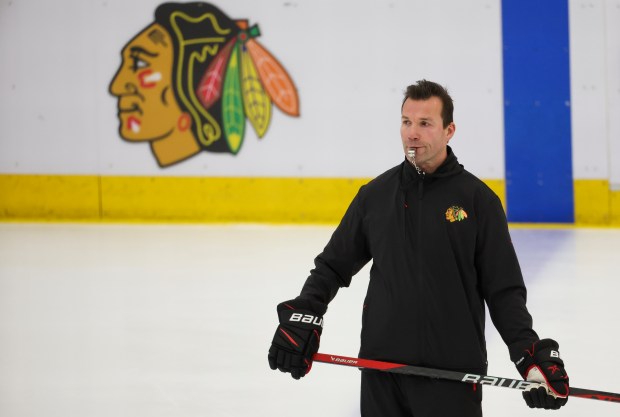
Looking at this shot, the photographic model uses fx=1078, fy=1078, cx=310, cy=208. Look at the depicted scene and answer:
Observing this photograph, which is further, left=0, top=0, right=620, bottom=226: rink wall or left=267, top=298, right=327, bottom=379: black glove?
left=0, top=0, right=620, bottom=226: rink wall

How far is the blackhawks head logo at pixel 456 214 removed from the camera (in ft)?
8.97

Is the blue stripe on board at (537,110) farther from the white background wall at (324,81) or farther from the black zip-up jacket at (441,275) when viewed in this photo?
the black zip-up jacket at (441,275)

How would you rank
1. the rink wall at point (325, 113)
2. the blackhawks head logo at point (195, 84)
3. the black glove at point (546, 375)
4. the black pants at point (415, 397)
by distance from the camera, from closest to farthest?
1. the black glove at point (546, 375)
2. the black pants at point (415, 397)
3. the rink wall at point (325, 113)
4. the blackhawks head logo at point (195, 84)

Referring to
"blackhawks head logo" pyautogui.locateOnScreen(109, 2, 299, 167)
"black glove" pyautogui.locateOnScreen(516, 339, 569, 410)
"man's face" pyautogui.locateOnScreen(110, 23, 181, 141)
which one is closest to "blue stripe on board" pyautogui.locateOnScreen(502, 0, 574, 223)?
"blackhawks head logo" pyautogui.locateOnScreen(109, 2, 299, 167)

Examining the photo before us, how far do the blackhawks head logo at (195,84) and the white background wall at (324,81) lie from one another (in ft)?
0.35

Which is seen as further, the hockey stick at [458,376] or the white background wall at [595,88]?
the white background wall at [595,88]

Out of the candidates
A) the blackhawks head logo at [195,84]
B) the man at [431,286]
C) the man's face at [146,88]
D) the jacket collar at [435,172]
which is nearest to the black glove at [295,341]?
the man at [431,286]

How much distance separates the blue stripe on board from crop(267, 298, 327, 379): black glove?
7746 mm

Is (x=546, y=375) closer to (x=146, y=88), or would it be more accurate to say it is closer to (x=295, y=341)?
(x=295, y=341)

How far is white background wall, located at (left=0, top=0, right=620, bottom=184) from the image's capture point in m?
10.2

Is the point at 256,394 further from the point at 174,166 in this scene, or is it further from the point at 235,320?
the point at 174,166

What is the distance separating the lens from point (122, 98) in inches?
433

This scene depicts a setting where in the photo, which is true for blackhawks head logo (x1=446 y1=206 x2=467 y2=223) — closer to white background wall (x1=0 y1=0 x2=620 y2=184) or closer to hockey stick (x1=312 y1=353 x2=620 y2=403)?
hockey stick (x1=312 y1=353 x2=620 y2=403)

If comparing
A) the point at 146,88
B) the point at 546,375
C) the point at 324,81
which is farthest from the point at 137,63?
the point at 546,375
